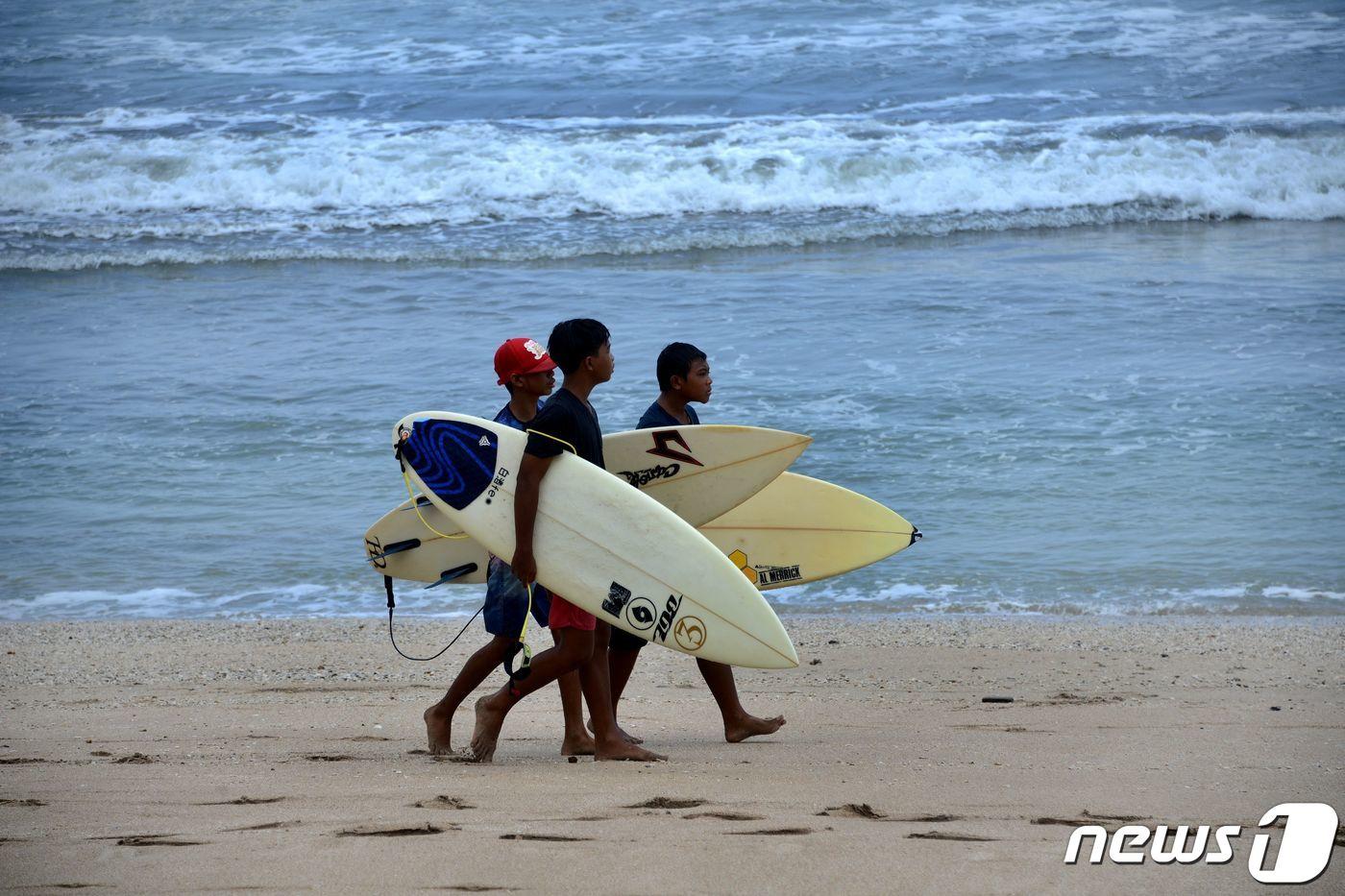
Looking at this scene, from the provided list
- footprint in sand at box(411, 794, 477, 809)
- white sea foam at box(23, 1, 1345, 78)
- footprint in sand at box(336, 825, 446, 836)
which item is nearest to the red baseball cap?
footprint in sand at box(411, 794, 477, 809)

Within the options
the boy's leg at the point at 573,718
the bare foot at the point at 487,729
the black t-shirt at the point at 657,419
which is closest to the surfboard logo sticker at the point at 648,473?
the black t-shirt at the point at 657,419

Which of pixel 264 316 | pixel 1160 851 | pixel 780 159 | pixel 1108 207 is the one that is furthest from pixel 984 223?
pixel 1160 851

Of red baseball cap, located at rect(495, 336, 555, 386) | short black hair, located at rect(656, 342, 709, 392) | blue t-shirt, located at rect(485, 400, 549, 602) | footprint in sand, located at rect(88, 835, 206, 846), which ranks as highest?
red baseball cap, located at rect(495, 336, 555, 386)

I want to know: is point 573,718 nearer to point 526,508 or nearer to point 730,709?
point 730,709

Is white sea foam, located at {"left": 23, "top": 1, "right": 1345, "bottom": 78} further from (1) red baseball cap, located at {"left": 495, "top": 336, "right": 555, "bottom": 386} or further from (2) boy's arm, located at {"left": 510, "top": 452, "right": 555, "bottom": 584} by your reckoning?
(2) boy's arm, located at {"left": 510, "top": 452, "right": 555, "bottom": 584}

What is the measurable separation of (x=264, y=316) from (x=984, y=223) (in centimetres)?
775

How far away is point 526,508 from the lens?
147 inches

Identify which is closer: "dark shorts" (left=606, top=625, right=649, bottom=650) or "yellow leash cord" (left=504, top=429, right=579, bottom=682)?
"yellow leash cord" (left=504, top=429, right=579, bottom=682)

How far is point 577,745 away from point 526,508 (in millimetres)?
824

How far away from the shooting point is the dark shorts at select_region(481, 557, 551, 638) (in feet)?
12.8

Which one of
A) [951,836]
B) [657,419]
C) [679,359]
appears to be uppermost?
[679,359]

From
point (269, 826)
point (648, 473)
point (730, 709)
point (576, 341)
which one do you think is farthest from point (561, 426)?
point (269, 826)

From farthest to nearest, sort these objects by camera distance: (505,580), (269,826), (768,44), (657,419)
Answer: (768,44) → (657,419) → (505,580) → (269,826)

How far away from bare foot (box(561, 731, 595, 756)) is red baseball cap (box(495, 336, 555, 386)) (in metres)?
1.16
